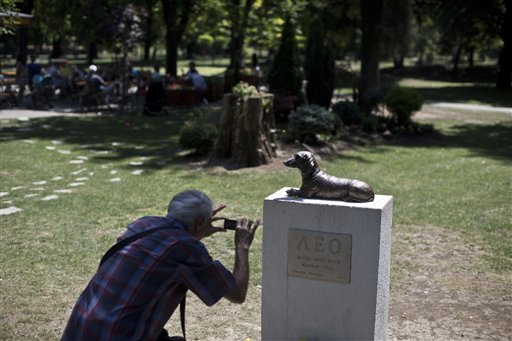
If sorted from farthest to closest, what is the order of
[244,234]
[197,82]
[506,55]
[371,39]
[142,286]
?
[506,55] → [197,82] → [371,39] → [244,234] → [142,286]

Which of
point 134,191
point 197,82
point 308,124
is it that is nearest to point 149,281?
point 134,191

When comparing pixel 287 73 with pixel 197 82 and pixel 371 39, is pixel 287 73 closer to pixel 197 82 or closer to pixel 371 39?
pixel 371 39

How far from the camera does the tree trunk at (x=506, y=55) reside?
34219 millimetres

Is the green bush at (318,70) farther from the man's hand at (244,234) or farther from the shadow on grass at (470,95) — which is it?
the man's hand at (244,234)

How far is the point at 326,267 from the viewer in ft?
14.7

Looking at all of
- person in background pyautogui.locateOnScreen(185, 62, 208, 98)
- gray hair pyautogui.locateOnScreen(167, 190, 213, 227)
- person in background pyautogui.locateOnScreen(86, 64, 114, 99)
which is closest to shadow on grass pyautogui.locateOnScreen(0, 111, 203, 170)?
person in background pyautogui.locateOnScreen(86, 64, 114, 99)

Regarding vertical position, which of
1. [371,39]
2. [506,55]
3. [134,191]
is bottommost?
[134,191]

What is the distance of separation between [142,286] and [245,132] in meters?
9.34

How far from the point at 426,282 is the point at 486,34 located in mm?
34428

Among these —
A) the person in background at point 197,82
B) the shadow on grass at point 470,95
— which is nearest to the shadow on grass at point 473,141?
the shadow on grass at point 470,95

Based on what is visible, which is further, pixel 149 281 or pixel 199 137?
pixel 199 137

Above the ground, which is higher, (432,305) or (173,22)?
(173,22)

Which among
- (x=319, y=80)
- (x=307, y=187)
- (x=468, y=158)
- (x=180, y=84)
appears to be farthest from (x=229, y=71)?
(x=307, y=187)

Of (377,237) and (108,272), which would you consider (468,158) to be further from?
(108,272)
